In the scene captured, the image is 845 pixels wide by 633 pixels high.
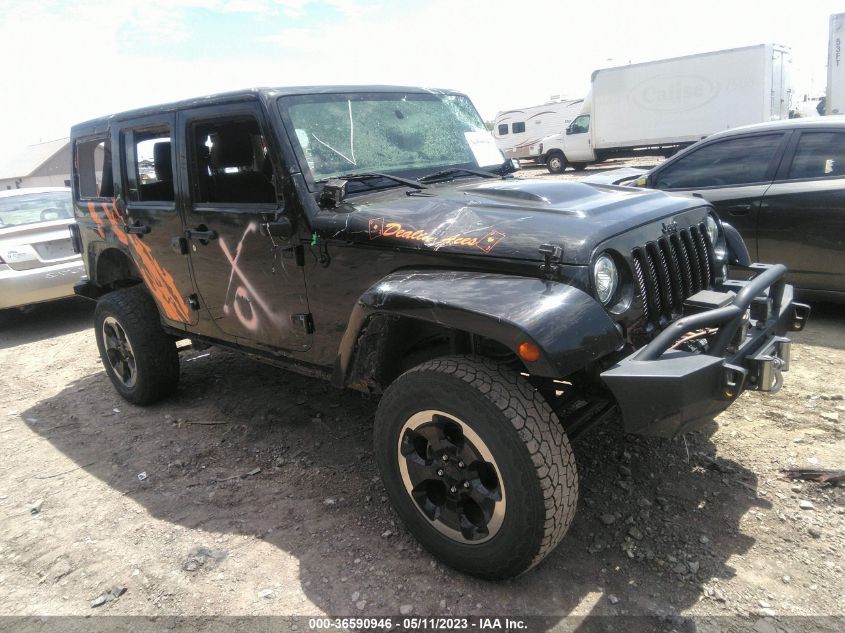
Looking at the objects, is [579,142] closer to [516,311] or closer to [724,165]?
[724,165]

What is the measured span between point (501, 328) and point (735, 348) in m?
1.02

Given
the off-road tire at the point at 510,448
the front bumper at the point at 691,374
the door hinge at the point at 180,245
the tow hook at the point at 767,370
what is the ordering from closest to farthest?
the front bumper at the point at 691,374 → the off-road tire at the point at 510,448 → the tow hook at the point at 767,370 → the door hinge at the point at 180,245

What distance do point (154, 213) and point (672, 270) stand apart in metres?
3.06

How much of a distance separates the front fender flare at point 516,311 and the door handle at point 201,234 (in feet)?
4.57

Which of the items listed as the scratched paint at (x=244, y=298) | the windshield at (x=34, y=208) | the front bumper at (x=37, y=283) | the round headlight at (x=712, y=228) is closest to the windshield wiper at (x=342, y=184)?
the scratched paint at (x=244, y=298)

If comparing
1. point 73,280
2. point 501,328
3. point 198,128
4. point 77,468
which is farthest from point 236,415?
point 73,280

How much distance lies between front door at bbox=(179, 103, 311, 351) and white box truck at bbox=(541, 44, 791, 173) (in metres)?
17.6

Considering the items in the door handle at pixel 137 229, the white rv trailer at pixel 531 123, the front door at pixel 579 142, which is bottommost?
the door handle at pixel 137 229

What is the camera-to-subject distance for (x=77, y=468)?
3.87 m

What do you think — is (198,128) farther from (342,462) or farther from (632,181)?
(632,181)

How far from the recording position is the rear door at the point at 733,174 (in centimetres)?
515

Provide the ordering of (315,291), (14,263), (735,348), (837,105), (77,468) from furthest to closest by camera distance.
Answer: (837,105) < (14,263) < (77,468) < (315,291) < (735,348)

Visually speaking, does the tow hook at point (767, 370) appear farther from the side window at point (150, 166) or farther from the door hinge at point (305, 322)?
the side window at point (150, 166)

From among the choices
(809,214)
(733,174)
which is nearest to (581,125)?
(733,174)
